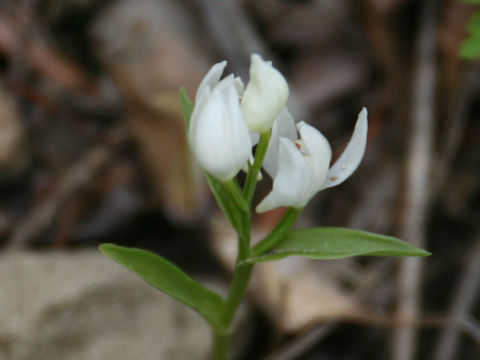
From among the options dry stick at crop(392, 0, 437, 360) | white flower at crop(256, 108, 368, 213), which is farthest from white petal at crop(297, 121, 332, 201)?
dry stick at crop(392, 0, 437, 360)

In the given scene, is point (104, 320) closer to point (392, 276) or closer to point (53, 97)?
point (392, 276)

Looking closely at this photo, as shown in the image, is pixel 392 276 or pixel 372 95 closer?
pixel 392 276

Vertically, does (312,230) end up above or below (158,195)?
above

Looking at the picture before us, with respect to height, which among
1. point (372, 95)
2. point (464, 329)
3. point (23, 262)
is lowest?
point (464, 329)

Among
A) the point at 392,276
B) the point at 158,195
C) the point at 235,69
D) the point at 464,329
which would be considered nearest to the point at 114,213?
the point at 158,195

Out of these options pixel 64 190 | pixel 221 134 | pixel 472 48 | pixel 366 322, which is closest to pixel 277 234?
pixel 221 134

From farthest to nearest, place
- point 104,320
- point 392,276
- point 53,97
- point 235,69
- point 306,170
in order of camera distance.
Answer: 1. point 53,97
2. point 235,69
3. point 392,276
4. point 104,320
5. point 306,170

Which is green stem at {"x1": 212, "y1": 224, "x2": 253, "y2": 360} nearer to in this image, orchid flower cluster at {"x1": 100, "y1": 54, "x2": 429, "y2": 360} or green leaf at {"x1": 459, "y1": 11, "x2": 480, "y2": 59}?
orchid flower cluster at {"x1": 100, "y1": 54, "x2": 429, "y2": 360}
